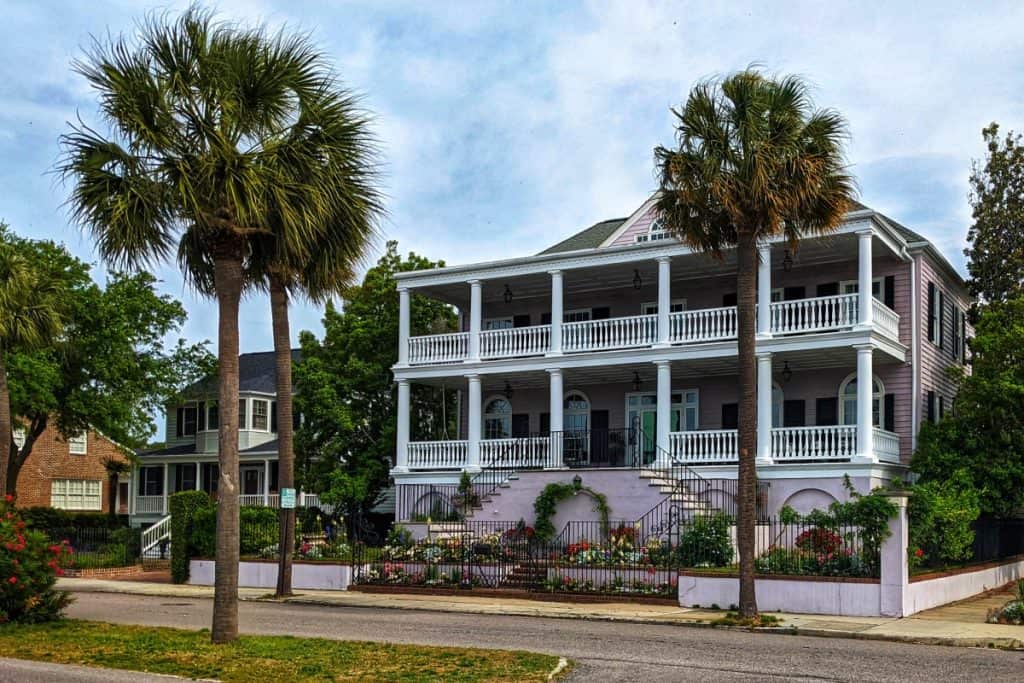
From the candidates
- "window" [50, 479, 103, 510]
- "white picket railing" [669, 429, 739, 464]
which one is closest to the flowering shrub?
"white picket railing" [669, 429, 739, 464]

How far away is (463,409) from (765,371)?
11.9 m

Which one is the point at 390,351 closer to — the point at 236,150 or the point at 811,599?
the point at 811,599

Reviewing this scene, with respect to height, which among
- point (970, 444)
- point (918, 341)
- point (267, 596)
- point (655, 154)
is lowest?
point (267, 596)

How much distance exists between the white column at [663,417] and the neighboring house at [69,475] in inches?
1071

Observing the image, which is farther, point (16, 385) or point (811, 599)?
point (16, 385)

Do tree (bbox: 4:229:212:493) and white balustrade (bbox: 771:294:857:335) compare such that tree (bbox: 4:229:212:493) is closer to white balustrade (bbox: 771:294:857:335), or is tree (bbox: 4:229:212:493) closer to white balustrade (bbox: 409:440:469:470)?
white balustrade (bbox: 409:440:469:470)

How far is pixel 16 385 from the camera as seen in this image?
122ft

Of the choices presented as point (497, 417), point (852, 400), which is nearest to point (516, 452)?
point (497, 417)

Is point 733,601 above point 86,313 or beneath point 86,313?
beneath

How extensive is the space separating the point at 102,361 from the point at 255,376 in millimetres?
10866

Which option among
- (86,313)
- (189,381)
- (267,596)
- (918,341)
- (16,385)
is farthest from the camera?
(189,381)

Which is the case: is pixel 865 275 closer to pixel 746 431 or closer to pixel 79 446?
pixel 746 431

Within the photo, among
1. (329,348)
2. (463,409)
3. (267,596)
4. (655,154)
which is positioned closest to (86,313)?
(329,348)

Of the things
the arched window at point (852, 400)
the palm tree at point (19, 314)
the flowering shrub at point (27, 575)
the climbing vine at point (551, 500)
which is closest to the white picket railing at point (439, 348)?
the climbing vine at point (551, 500)
